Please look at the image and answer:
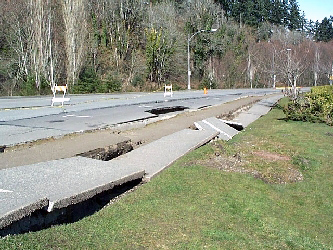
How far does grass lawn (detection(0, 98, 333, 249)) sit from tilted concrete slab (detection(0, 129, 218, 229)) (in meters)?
0.33

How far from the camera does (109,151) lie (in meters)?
8.57

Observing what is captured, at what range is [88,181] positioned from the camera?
5.45 meters

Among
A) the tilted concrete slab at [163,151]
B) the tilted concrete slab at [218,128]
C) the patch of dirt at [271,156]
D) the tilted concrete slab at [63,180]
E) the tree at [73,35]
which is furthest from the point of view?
the tree at [73,35]

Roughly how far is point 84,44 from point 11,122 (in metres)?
31.7

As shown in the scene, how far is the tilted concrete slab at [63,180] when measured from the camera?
14.2 ft

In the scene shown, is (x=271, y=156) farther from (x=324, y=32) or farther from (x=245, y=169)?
(x=324, y=32)

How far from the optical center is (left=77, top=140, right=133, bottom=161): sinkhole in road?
8.08 metres

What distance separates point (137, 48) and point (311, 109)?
40.8m

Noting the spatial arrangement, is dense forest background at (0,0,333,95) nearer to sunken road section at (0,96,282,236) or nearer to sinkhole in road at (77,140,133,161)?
sinkhole in road at (77,140,133,161)

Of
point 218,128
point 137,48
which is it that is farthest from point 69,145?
point 137,48

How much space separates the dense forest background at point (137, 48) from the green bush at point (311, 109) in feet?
15.0

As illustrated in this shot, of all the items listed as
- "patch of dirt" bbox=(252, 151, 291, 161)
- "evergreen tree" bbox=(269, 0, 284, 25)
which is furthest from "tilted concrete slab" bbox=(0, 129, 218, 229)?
"evergreen tree" bbox=(269, 0, 284, 25)

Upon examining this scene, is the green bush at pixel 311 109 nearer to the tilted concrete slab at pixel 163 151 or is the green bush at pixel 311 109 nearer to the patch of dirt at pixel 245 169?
the tilted concrete slab at pixel 163 151

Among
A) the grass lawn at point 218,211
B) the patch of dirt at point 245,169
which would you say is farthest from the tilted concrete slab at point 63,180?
the patch of dirt at point 245,169
